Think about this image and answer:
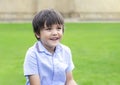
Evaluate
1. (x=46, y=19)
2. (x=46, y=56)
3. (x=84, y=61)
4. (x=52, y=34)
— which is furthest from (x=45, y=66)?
(x=84, y=61)

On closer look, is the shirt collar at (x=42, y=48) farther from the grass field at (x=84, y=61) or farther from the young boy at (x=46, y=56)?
the grass field at (x=84, y=61)

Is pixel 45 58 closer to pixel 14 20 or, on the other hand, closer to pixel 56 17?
pixel 56 17

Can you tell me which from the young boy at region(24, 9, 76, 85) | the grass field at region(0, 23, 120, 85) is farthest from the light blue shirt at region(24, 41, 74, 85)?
the grass field at region(0, 23, 120, 85)

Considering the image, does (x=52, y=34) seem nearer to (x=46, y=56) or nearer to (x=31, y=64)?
(x=46, y=56)

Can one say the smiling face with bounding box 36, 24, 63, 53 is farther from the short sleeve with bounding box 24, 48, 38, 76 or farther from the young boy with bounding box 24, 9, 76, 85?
the short sleeve with bounding box 24, 48, 38, 76

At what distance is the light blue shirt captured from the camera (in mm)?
4758

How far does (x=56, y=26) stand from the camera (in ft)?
15.7

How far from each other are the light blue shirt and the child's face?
0.09 meters

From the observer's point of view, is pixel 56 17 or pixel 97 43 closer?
pixel 56 17

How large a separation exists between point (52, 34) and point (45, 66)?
300mm

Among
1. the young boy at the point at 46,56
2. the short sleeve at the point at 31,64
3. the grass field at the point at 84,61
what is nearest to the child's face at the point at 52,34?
the young boy at the point at 46,56

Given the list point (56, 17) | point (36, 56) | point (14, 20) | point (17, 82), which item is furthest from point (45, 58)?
point (14, 20)

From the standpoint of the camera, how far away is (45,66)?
477 cm

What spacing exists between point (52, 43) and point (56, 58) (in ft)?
0.48
